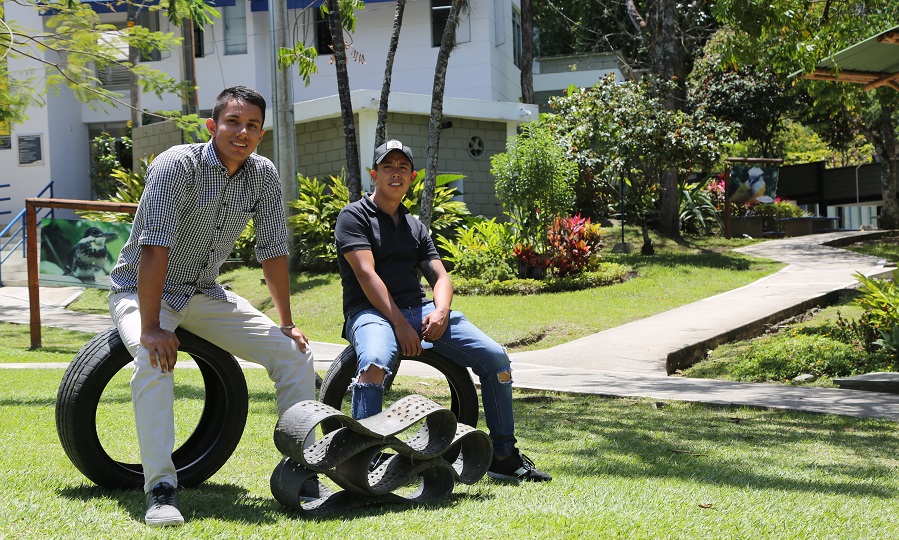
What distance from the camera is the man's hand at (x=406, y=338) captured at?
509 centimetres

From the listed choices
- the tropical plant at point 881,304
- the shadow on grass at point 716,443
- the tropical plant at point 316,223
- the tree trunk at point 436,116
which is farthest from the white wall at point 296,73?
the shadow on grass at point 716,443

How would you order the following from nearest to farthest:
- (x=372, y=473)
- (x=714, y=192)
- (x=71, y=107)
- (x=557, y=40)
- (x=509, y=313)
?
1. (x=372, y=473)
2. (x=509, y=313)
3. (x=714, y=192)
4. (x=71, y=107)
5. (x=557, y=40)

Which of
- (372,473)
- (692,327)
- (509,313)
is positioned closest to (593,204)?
(509,313)

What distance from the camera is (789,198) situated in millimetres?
34062

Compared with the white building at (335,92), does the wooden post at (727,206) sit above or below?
below

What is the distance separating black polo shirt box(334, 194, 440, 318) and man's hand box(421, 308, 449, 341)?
0.65ft

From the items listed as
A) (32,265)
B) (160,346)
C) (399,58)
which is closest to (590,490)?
(160,346)

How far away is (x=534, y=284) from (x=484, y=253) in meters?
1.64

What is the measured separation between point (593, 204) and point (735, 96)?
27.2 ft

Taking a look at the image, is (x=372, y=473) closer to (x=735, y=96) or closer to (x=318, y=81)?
(x=318, y=81)

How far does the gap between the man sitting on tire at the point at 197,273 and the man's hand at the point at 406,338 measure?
471 mm

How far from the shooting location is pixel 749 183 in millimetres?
26359

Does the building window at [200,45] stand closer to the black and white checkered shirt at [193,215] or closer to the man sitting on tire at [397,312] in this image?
the man sitting on tire at [397,312]

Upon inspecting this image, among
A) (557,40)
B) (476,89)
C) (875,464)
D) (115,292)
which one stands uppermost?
(557,40)
